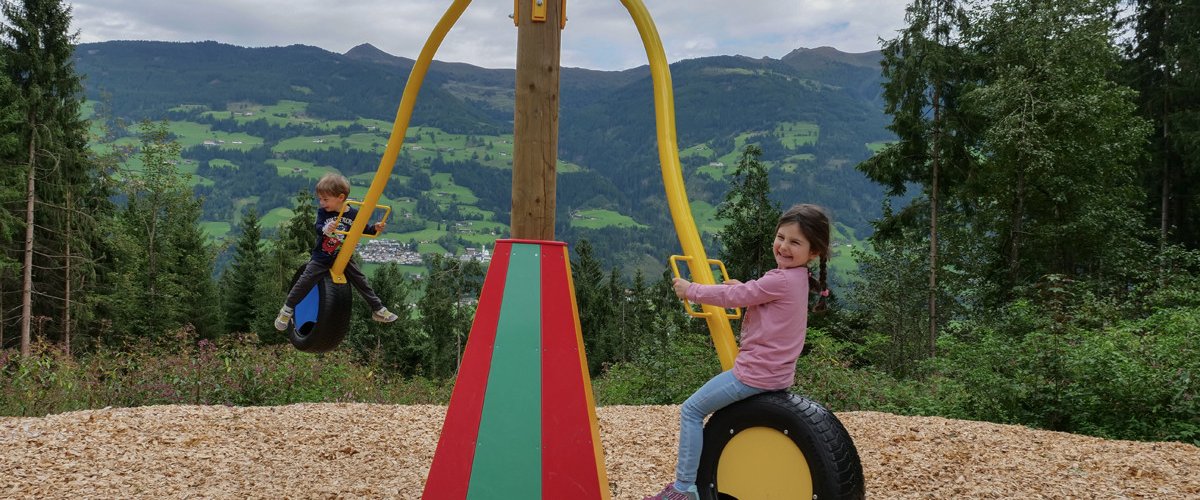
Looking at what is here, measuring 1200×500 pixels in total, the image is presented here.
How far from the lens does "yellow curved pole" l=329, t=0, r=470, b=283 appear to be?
4.70m

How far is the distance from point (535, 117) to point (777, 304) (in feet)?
5.67

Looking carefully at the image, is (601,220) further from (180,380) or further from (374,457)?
(374,457)

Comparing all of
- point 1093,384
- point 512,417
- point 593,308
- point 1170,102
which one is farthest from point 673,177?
point 593,308

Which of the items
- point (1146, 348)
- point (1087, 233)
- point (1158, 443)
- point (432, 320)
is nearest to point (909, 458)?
point (1158, 443)

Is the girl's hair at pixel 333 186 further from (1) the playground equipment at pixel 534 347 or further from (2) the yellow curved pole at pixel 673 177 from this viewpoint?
(2) the yellow curved pole at pixel 673 177

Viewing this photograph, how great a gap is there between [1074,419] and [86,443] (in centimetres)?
891

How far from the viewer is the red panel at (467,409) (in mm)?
4062

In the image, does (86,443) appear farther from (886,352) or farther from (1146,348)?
(886,352)

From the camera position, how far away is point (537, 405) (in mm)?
4023

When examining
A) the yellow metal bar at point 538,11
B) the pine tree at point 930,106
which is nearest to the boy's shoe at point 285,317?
the yellow metal bar at point 538,11

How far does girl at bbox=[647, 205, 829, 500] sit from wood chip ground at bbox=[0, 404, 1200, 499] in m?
2.62

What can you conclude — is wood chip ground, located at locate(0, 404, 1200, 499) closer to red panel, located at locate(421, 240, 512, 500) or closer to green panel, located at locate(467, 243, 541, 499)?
red panel, located at locate(421, 240, 512, 500)

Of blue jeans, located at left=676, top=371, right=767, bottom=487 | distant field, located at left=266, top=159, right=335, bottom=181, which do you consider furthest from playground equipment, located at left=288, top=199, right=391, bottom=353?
distant field, located at left=266, top=159, right=335, bottom=181

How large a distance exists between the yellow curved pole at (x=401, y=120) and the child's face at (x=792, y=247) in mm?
2439
